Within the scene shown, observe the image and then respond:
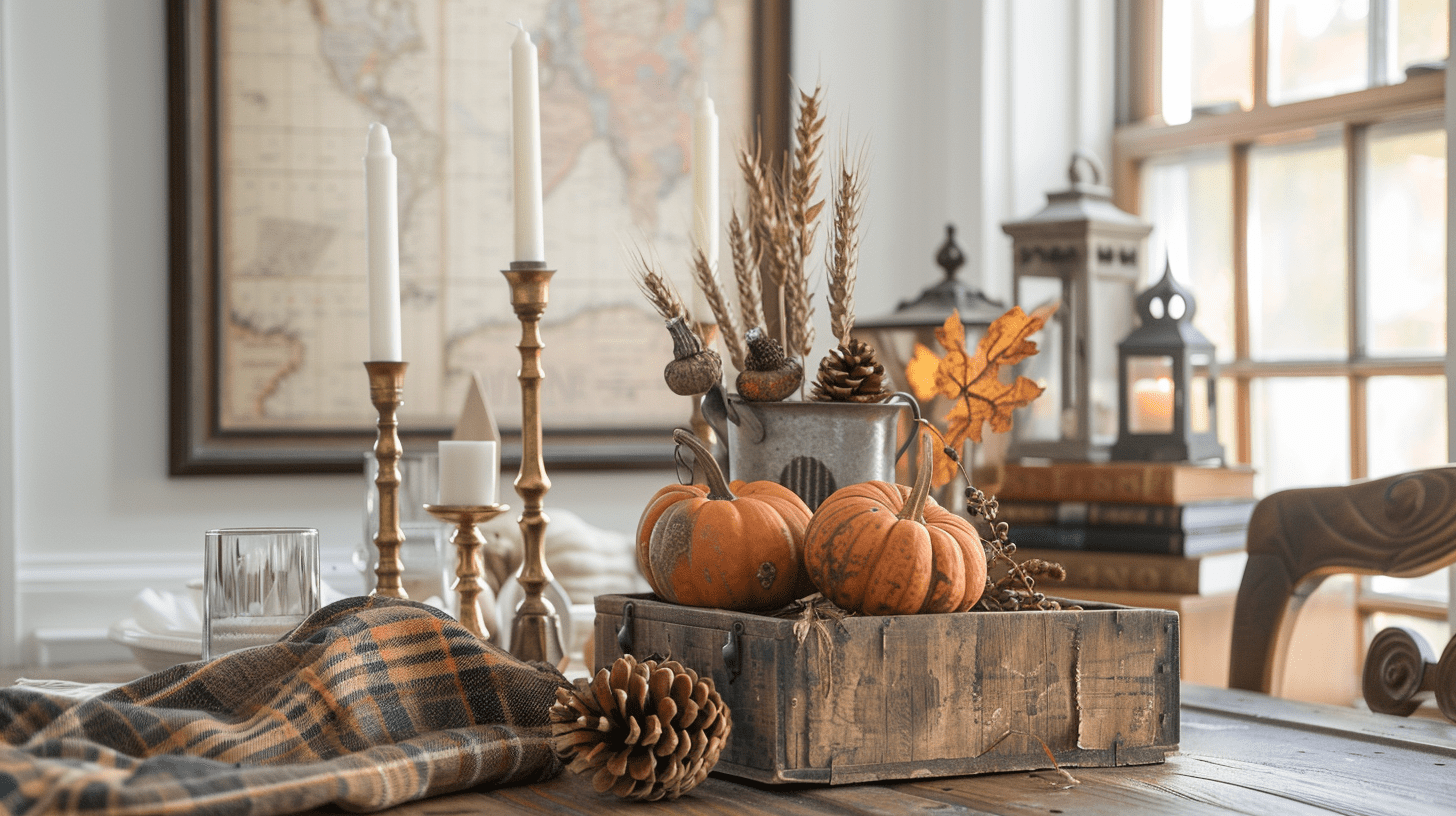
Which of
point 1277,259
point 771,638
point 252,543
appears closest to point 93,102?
point 252,543

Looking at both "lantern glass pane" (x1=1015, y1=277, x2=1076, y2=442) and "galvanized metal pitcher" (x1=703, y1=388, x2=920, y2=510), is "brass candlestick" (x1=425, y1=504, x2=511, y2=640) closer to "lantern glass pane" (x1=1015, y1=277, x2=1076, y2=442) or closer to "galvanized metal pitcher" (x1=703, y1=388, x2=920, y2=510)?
"galvanized metal pitcher" (x1=703, y1=388, x2=920, y2=510)

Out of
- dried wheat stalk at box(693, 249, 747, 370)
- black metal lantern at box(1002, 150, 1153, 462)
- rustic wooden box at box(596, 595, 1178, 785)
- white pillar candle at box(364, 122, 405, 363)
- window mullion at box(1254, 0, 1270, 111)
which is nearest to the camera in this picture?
rustic wooden box at box(596, 595, 1178, 785)

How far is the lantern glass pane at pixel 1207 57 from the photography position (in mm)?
2137

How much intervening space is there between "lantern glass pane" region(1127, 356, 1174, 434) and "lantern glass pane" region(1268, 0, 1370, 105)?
1.72 ft

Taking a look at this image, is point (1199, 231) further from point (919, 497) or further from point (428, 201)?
point (919, 497)

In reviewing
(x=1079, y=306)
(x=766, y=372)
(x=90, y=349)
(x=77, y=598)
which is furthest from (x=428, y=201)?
(x=766, y=372)

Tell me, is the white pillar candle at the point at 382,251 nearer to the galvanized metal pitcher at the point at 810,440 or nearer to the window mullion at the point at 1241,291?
the galvanized metal pitcher at the point at 810,440

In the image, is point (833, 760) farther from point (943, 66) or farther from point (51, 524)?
point (943, 66)

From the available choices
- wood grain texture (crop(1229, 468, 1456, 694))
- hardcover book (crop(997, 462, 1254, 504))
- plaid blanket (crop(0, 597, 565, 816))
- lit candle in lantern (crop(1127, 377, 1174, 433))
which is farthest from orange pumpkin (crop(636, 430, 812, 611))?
lit candle in lantern (crop(1127, 377, 1174, 433))

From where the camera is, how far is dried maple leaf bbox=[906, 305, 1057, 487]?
0.88 metres

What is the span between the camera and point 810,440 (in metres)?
0.85

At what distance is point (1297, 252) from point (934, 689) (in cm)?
160

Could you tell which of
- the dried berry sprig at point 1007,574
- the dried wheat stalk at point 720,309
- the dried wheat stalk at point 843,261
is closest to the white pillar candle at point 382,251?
the dried wheat stalk at point 720,309

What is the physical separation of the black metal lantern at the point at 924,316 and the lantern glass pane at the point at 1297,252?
52 cm
